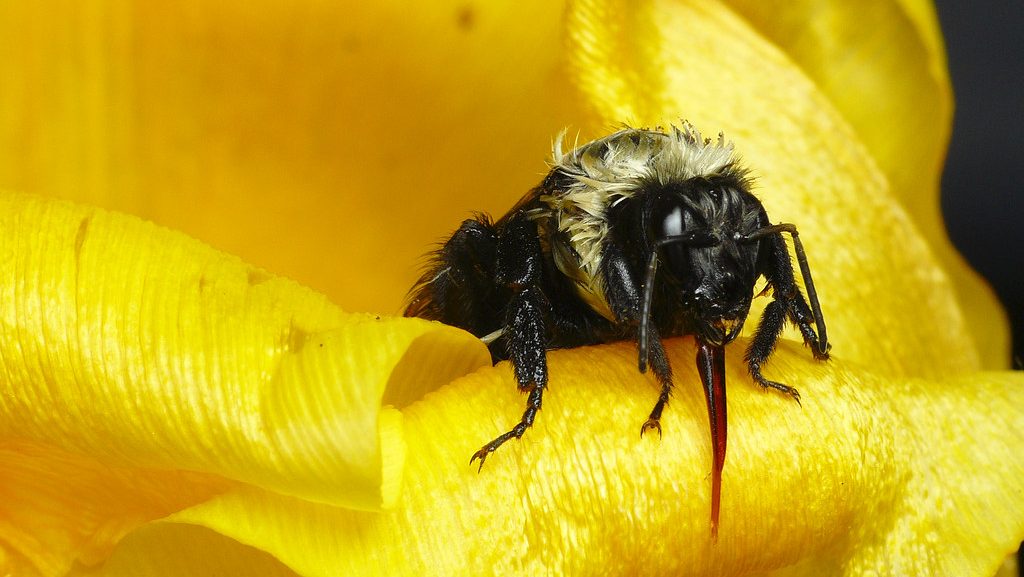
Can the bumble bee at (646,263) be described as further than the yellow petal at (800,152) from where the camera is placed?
No

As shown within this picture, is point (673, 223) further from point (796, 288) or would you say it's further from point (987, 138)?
point (987, 138)

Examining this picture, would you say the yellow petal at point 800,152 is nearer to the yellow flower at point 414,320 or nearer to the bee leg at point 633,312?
the yellow flower at point 414,320

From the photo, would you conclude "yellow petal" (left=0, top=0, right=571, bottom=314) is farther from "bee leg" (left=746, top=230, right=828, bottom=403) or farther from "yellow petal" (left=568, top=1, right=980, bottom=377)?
"bee leg" (left=746, top=230, right=828, bottom=403)

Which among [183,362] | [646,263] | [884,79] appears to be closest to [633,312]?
[646,263]

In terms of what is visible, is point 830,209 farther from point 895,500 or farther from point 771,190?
point 895,500

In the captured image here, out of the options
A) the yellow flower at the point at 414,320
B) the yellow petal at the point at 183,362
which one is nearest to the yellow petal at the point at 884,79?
the yellow flower at the point at 414,320

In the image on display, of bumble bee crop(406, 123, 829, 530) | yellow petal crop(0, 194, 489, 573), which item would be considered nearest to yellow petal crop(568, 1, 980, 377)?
bumble bee crop(406, 123, 829, 530)

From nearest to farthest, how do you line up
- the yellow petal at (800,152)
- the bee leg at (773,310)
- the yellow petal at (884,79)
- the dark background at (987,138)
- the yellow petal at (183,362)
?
the yellow petal at (183,362), the bee leg at (773,310), the yellow petal at (800,152), the yellow petal at (884,79), the dark background at (987,138)

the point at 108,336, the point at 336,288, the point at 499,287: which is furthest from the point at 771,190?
the point at 108,336
